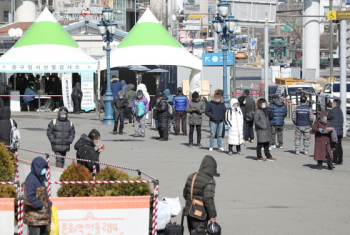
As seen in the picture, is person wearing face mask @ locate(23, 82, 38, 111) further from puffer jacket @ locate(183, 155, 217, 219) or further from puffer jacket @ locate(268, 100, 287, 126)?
puffer jacket @ locate(183, 155, 217, 219)

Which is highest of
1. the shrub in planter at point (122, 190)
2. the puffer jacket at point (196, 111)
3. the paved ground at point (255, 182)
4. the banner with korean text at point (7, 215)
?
the puffer jacket at point (196, 111)

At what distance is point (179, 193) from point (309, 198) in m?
2.44

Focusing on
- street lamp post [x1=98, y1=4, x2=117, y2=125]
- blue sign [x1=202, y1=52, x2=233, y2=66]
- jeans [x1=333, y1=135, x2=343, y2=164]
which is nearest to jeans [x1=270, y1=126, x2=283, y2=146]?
jeans [x1=333, y1=135, x2=343, y2=164]

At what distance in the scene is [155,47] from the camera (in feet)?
88.5

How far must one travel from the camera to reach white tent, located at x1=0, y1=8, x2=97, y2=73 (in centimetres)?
2658

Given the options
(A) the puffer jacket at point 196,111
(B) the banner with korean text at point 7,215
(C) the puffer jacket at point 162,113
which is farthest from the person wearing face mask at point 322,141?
(B) the banner with korean text at point 7,215

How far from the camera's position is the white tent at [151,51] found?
26.5 metres

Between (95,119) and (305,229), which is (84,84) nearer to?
(95,119)

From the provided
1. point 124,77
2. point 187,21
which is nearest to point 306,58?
point 124,77

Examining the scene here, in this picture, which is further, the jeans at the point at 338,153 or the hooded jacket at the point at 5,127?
the jeans at the point at 338,153

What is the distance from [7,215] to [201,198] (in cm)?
233

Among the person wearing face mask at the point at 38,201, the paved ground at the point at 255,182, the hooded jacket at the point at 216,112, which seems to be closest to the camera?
the person wearing face mask at the point at 38,201

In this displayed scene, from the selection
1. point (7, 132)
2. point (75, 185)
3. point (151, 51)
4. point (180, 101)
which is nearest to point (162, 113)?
point (180, 101)

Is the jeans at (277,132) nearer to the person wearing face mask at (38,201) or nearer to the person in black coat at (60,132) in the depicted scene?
the person in black coat at (60,132)
